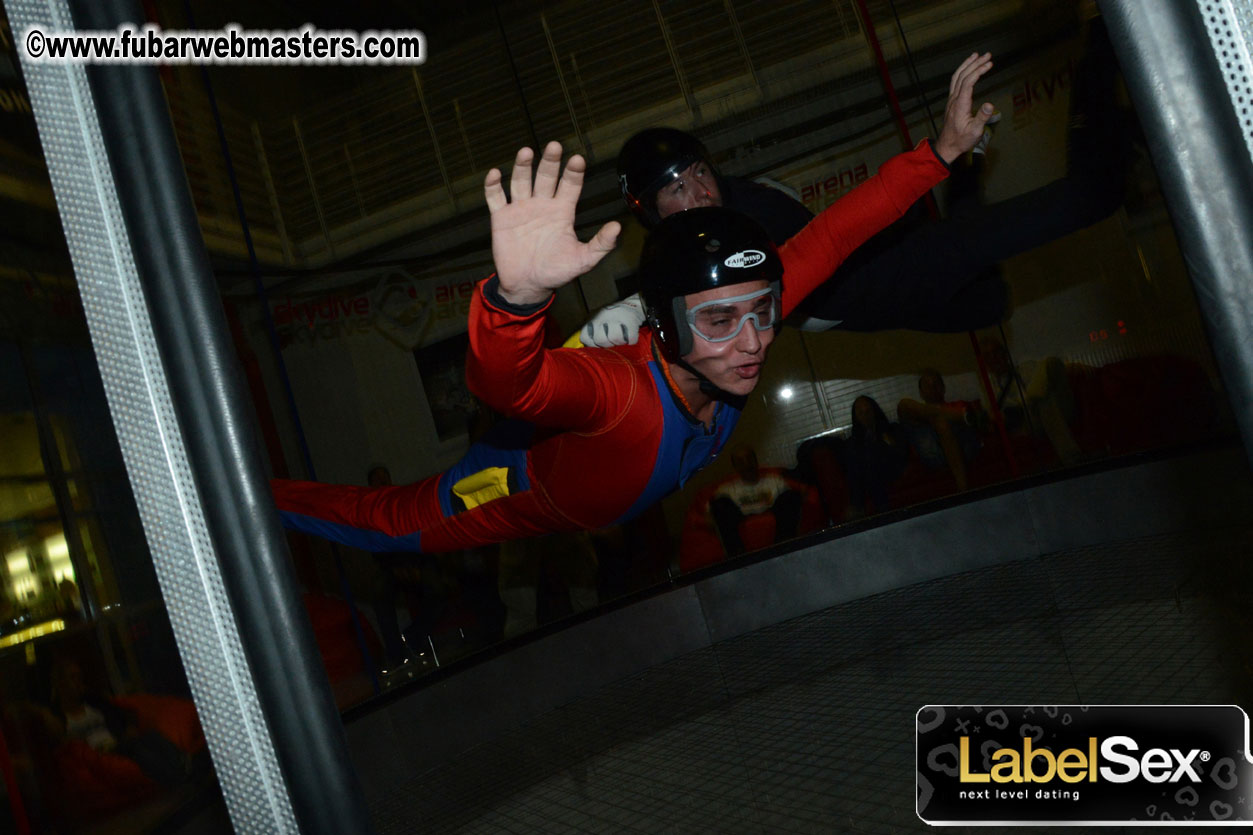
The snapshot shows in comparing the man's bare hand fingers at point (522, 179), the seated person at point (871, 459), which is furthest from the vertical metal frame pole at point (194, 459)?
the seated person at point (871, 459)

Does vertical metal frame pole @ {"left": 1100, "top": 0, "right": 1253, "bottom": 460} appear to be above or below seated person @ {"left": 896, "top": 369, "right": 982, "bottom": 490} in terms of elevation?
above

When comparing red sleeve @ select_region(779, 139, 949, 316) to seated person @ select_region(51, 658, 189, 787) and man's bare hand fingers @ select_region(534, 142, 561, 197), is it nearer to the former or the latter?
man's bare hand fingers @ select_region(534, 142, 561, 197)

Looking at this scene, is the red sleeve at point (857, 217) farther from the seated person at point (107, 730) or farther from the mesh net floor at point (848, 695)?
the seated person at point (107, 730)

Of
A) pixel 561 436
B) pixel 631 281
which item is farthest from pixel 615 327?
pixel 631 281

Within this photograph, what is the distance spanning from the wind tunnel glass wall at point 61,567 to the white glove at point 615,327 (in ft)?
5.10

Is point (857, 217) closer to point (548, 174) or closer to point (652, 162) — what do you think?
point (652, 162)

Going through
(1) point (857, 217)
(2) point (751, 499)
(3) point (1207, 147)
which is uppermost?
(1) point (857, 217)

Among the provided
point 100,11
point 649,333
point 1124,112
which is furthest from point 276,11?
point 100,11

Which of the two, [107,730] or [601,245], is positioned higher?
[601,245]

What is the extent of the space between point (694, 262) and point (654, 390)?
409mm

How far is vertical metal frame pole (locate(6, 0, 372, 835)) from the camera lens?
0.99 metres

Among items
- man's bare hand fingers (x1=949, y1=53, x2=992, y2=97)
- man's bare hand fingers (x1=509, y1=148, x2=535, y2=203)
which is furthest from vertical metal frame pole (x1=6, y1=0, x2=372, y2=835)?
man's bare hand fingers (x1=949, y1=53, x2=992, y2=97)

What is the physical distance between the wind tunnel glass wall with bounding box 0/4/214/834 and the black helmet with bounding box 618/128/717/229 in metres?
1.97

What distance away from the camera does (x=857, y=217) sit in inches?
111
